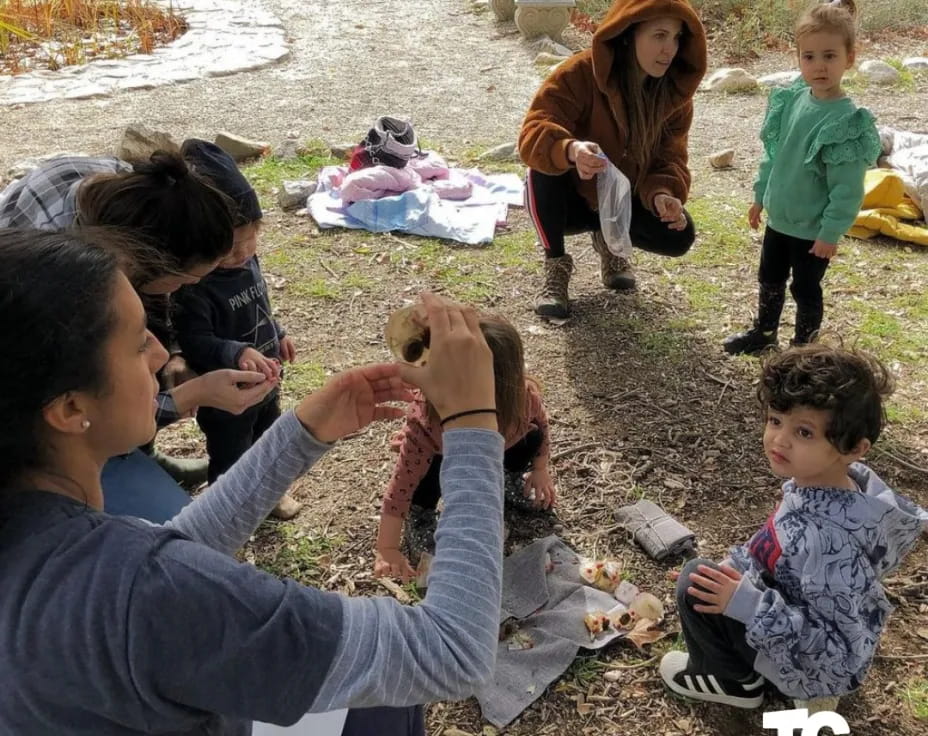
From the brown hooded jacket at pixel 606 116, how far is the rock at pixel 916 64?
5560 mm

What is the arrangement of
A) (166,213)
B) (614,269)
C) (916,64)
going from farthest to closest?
(916,64) → (614,269) → (166,213)

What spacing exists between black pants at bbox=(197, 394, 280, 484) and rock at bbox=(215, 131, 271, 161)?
4.08 m

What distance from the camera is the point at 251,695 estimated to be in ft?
3.53

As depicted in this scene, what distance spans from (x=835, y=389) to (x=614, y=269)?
254cm

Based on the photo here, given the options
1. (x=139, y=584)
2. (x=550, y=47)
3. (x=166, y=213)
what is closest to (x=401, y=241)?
(x=166, y=213)

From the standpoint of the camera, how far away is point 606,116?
3.97m

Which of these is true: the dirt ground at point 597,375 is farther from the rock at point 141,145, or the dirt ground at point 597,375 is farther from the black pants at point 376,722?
the rock at point 141,145

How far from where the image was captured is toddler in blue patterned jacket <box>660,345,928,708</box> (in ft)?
6.31

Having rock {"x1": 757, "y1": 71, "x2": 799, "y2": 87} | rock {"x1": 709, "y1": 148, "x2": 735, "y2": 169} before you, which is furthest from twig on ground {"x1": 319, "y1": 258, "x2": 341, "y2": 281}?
rock {"x1": 757, "y1": 71, "x2": 799, "y2": 87}

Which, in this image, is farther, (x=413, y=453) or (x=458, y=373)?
(x=413, y=453)

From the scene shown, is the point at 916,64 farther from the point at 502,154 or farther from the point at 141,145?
the point at 141,145

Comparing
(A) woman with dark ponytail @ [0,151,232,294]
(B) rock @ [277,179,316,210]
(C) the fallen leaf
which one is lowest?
(C) the fallen leaf

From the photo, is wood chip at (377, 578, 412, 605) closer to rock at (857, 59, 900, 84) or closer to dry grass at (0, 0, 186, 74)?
rock at (857, 59, 900, 84)

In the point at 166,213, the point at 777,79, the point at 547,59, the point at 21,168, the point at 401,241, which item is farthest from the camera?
the point at 547,59
